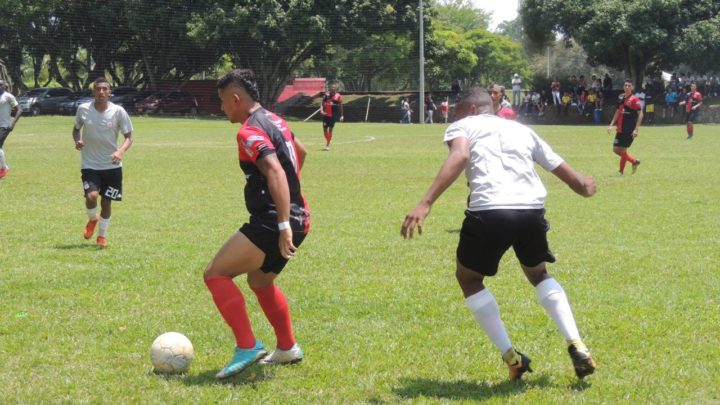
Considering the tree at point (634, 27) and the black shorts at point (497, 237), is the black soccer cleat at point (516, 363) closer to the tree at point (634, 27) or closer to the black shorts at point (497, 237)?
the black shorts at point (497, 237)

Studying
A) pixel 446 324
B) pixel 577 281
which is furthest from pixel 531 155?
pixel 577 281

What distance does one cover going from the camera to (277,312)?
5941mm

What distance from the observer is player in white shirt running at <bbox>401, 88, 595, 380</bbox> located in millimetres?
5211

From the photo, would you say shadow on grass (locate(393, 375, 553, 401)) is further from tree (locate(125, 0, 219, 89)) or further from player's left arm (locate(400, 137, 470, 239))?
tree (locate(125, 0, 219, 89))

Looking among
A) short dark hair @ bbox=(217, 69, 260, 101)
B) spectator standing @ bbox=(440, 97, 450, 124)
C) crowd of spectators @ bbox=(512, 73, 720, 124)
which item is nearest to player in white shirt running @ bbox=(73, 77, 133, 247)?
short dark hair @ bbox=(217, 69, 260, 101)

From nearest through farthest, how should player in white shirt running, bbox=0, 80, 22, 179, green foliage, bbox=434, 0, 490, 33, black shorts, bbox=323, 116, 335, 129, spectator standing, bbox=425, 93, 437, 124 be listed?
1. player in white shirt running, bbox=0, 80, 22, 179
2. black shorts, bbox=323, 116, 335, 129
3. spectator standing, bbox=425, 93, 437, 124
4. green foliage, bbox=434, 0, 490, 33

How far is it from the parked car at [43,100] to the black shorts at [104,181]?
47196 millimetres

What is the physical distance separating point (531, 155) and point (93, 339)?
3365 millimetres

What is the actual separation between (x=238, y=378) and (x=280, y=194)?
4.01 feet

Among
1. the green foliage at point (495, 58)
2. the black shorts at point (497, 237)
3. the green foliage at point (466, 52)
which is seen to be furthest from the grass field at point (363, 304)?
the green foliage at point (495, 58)

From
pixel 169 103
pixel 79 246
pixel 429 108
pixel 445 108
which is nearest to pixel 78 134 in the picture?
pixel 79 246

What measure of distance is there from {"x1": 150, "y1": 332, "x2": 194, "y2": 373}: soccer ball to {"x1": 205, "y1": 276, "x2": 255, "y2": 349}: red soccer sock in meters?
0.36

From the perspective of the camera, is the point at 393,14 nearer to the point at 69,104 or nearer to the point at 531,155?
the point at 69,104

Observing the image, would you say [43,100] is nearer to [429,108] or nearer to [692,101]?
[429,108]
